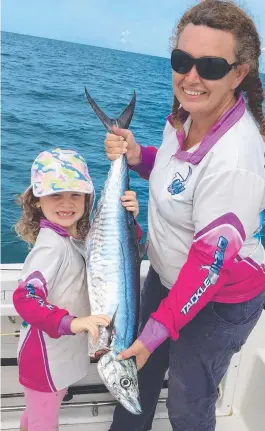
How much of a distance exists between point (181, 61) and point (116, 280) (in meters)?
0.71

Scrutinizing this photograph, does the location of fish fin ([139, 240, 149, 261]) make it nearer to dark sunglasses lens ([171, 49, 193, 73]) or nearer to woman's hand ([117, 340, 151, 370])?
woman's hand ([117, 340, 151, 370])

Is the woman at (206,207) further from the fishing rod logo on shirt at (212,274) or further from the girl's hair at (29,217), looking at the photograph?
the girl's hair at (29,217)

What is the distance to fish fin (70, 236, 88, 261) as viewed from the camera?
5.63ft

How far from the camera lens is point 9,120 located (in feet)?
32.4

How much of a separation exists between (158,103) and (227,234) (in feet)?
43.8

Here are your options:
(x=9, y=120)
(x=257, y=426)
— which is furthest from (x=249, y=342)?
(x=9, y=120)

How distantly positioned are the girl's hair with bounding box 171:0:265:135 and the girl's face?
62 cm

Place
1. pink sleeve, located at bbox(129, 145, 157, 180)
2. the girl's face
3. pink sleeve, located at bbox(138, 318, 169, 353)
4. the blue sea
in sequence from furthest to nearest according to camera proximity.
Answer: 1. the blue sea
2. pink sleeve, located at bbox(129, 145, 157, 180)
3. the girl's face
4. pink sleeve, located at bbox(138, 318, 169, 353)

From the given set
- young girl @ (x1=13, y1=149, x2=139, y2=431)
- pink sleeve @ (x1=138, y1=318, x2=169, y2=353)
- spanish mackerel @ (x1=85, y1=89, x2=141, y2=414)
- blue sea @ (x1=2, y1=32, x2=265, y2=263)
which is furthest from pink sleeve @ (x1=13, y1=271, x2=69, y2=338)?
blue sea @ (x1=2, y1=32, x2=265, y2=263)

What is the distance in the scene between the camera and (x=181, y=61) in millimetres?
1534

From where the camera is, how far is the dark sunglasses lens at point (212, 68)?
4.83 feet

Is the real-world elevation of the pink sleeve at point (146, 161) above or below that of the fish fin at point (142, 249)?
above

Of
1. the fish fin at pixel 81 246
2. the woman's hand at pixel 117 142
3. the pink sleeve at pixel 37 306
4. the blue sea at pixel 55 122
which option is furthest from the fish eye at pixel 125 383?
the blue sea at pixel 55 122

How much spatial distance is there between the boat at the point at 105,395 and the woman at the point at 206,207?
53cm
